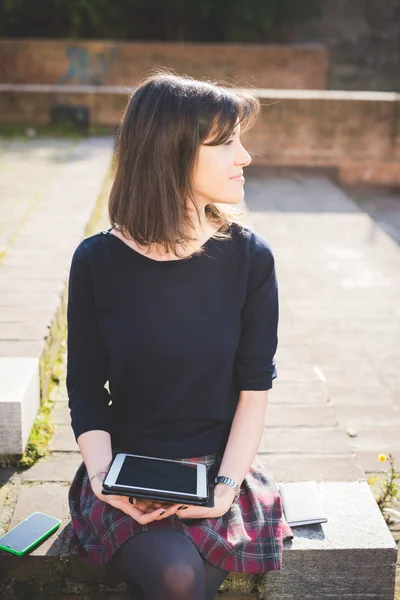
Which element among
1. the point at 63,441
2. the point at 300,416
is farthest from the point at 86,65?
the point at 63,441

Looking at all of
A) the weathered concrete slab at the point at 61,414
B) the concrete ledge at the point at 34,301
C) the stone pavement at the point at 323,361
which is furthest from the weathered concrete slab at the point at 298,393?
the concrete ledge at the point at 34,301

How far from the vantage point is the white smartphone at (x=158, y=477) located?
171cm

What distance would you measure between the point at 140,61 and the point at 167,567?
1832 cm

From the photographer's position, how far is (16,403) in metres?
2.49

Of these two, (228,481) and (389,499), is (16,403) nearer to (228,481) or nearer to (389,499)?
(228,481)

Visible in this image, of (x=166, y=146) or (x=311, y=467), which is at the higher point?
(x=166, y=146)

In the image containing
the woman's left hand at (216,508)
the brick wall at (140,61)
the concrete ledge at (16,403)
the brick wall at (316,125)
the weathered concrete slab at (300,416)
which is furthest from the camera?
the brick wall at (140,61)

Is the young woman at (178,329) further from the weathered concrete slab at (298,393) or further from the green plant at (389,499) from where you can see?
the weathered concrete slab at (298,393)

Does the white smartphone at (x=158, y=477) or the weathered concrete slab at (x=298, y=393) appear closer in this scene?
the white smartphone at (x=158, y=477)

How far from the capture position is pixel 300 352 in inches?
161

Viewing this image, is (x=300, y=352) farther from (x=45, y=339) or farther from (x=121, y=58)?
(x=121, y=58)

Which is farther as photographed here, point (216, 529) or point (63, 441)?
point (63, 441)

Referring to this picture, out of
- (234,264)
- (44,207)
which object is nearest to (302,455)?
(234,264)

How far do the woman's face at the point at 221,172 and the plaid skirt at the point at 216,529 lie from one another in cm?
71
